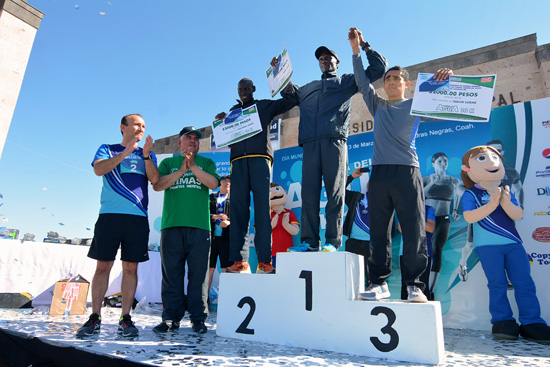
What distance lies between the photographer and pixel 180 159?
289 cm

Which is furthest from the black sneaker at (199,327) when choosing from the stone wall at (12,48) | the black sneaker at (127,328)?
the stone wall at (12,48)

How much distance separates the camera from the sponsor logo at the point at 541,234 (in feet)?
9.91

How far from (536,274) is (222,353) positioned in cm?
292

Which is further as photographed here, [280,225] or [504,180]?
[280,225]

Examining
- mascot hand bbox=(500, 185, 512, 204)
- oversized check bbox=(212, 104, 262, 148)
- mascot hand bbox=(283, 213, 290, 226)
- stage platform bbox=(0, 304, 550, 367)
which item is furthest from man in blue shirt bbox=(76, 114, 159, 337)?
mascot hand bbox=(500, 185, 512, 204)

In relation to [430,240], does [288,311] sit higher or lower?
lower

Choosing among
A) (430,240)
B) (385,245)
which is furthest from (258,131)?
(430,240)

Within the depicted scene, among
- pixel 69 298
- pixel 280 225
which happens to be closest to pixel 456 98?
pixel 280 225

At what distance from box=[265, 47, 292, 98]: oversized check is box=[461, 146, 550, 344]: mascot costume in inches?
71.7

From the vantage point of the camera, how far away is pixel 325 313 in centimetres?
195

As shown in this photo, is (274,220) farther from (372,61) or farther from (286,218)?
(372,61)

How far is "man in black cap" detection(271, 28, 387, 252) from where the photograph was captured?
2359 mm

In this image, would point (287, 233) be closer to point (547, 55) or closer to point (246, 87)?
point (246, 87)

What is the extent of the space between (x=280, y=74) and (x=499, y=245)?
2.32 metres
